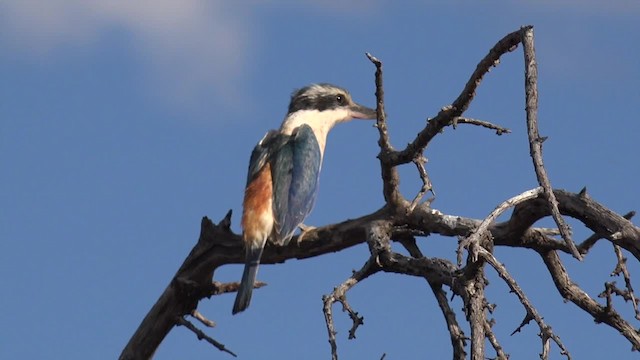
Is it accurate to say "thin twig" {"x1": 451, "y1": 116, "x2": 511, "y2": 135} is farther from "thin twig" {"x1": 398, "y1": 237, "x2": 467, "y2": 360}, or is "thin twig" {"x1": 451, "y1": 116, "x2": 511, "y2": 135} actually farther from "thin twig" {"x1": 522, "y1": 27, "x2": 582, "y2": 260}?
"thin twig" {"x1": 398, "y1": 237, "x2": 467, "y2": 360}

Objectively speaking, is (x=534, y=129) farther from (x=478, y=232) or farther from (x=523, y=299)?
(x=523, y=299)

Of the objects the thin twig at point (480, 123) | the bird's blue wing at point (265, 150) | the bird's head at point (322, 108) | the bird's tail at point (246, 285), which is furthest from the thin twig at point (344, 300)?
the bird's head at point (322, 108)

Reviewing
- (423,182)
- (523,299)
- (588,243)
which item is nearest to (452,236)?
(423,182)

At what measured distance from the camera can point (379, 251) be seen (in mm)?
5742

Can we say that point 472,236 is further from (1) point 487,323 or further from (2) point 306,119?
(2) point 306,119

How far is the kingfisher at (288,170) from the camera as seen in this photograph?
6.83m

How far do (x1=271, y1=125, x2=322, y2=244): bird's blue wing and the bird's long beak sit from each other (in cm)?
65

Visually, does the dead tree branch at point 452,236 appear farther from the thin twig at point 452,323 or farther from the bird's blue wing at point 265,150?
the bird's blue wing at point 265,150

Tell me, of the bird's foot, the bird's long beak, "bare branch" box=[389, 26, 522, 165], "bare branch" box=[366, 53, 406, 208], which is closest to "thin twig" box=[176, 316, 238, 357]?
the bird's foot

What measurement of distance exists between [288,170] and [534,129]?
112 inches

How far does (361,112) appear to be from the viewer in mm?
8297

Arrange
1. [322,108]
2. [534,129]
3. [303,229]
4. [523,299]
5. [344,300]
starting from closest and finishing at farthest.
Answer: [534,129] → [523,299] → [344,300] → [303,229] → [322,108]

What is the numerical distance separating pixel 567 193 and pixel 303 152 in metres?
2.42

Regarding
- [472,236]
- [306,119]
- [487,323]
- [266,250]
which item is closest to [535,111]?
[472,236]
